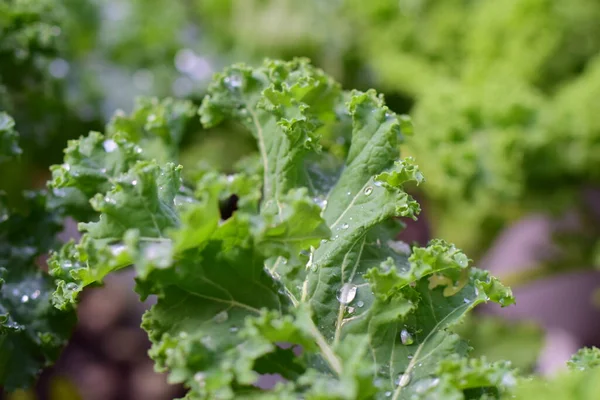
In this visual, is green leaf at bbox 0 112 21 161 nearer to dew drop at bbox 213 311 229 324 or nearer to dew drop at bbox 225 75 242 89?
dew drop at bbox 225 75 242 89

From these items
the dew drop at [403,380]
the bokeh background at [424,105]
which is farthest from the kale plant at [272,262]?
the bokeh background at [424,105]

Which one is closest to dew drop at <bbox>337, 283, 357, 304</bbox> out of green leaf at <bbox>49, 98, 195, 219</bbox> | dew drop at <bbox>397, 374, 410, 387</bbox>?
dew drop at <bbox>397, 374, 410, 387</bbox>

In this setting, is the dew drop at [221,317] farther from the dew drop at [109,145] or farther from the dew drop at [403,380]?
the dew drop at [109,145]

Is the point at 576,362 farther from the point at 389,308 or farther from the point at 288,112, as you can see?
the point at 288,112

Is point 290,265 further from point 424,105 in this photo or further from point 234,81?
point 424,105

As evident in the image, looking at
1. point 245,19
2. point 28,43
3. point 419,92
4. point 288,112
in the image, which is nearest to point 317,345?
point 288,112

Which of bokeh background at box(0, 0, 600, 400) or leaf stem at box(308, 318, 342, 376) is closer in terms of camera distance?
leaf stem at box(308, 318, 342, 376)
